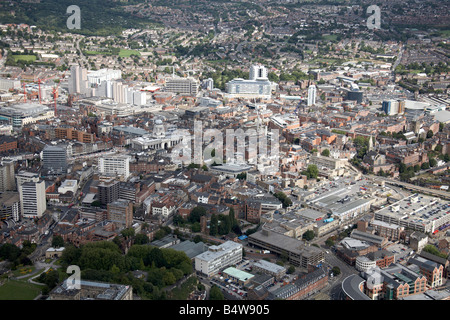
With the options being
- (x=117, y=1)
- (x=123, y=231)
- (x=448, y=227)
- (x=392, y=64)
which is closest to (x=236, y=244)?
(x=123, y=231)

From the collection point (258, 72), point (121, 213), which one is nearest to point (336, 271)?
point (121, 213)

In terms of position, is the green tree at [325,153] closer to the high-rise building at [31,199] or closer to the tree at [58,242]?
the high-rise building at [31,199]

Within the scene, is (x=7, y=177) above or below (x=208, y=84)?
below

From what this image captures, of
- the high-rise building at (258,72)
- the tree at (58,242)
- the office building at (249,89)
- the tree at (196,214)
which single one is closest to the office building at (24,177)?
the tree at (58,242)

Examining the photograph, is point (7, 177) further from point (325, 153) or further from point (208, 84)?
point (208, 84)

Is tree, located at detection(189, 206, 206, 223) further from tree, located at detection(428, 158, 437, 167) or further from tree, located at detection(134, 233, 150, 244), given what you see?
tree, located at detection(428, 158, 437, 167)
